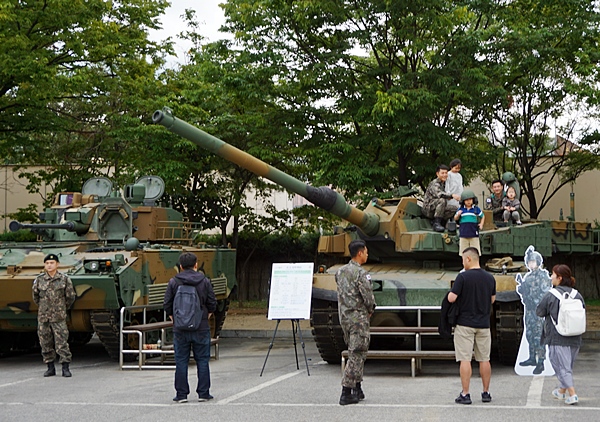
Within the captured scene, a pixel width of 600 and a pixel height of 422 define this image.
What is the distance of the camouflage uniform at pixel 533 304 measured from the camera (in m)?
11.6

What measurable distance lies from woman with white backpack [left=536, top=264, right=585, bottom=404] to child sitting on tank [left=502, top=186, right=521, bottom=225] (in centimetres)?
463

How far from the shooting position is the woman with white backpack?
29.2 ft

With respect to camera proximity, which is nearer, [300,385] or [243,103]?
[300,385]

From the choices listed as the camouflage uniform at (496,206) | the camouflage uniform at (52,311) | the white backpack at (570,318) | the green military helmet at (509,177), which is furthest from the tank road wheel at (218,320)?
the white backpack at (570,318)

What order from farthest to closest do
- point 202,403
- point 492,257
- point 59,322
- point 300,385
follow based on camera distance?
point 492,257 → point 59,322 → point 300,385 → point 202,403

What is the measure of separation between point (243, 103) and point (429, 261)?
27.8 feet

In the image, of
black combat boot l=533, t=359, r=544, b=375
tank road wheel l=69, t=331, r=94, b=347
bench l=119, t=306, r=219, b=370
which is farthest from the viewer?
tank road wheel l=69, t=331, r=94, b=347

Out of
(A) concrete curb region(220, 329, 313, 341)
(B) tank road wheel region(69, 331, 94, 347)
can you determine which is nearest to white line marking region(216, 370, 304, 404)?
(B) tank road wheel region(69, 331, 94, 347)

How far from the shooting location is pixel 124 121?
20531 mm

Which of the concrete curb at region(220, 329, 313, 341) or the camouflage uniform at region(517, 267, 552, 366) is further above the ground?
the camouflage uniform at region(517, 267, 552, 366)

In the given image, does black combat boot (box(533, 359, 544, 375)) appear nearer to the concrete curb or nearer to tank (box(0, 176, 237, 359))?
tank (box(0, 176, 237, 359))

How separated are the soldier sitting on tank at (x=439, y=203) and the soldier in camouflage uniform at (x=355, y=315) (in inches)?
159

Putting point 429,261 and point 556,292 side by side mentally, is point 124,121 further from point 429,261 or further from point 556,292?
point 556,292

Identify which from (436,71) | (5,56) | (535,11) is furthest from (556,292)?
(5,56)
